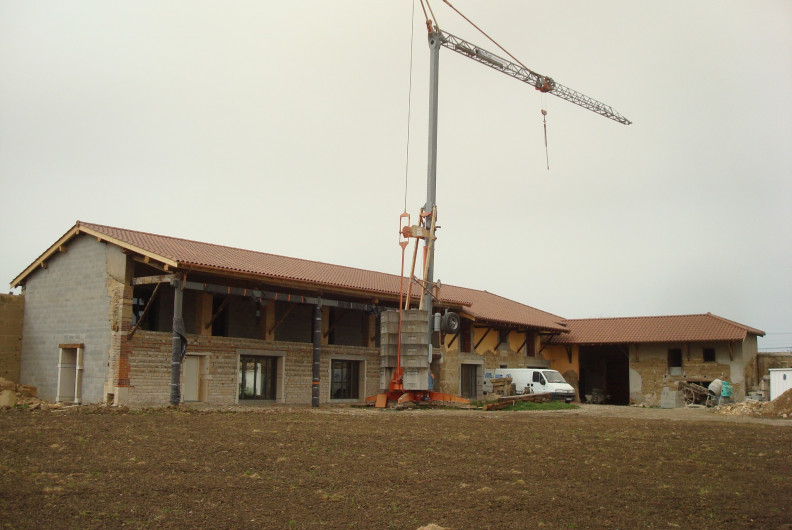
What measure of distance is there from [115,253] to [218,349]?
428 centimetres

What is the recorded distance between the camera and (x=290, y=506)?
786 centimetres

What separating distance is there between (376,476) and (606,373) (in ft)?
A: 112

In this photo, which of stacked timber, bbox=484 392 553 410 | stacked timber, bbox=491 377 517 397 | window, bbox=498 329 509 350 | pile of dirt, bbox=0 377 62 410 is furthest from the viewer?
window, bbox=498 329 509 350

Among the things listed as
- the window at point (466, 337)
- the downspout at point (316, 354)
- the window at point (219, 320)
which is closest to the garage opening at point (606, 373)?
the window at point (466, 337)

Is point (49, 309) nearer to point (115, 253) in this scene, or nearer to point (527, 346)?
point (115, 253)

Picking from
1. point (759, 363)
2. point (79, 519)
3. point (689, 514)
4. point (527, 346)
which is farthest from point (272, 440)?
point (759, 363)

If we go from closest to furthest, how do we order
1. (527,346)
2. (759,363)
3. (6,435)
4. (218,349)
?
1. (6,435)
2. (218,349)
3. (759,363)
4. (527,346)

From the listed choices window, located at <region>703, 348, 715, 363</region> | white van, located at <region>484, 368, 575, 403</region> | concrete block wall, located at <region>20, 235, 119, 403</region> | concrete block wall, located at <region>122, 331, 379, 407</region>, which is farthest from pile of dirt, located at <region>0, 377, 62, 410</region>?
window, located at <region>703, 348, 715, 363</region>

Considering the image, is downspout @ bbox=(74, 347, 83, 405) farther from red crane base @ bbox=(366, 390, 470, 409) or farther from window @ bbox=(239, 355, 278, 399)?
red crane base @ bbox=(366, 390, 470, 409)

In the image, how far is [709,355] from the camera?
1344 inches

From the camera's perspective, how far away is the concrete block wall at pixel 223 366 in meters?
20.9

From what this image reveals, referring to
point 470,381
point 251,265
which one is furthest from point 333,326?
point 470,381

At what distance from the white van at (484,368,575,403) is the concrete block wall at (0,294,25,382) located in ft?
61.3

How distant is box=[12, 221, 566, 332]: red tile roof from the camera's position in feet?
67.7
